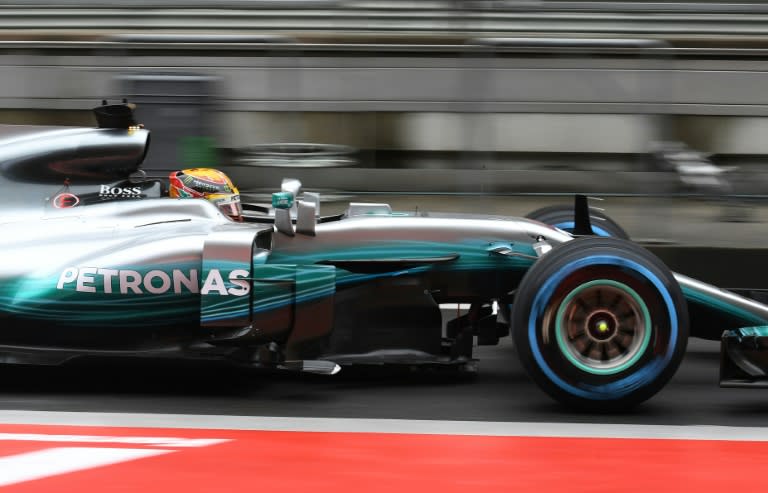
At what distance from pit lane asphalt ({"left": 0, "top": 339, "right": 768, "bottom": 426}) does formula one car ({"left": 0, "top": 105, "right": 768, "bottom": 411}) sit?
177 mm

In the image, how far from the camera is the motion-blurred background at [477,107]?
7.95 meters

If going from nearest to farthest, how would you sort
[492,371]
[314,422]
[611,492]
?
[611,492] < [314,422] < [492,371]

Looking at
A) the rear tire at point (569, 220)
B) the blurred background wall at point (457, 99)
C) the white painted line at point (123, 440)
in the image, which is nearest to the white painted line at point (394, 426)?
the white painted line at point (123, 440)

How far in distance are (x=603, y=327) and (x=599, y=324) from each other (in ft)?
0.07

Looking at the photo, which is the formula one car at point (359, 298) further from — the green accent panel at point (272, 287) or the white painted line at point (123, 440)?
the white painted line at point (123, 440)

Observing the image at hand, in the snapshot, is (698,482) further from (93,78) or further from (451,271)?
(93,78)

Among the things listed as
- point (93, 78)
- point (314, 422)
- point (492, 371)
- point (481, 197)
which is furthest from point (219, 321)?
point (93, 78)

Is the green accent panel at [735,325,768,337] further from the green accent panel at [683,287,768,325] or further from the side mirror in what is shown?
the side mirror

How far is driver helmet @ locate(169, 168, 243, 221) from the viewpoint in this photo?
556 cm

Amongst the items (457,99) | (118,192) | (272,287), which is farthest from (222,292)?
Answer: (457,99)

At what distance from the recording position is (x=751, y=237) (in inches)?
292

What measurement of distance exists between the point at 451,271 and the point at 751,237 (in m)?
3.35

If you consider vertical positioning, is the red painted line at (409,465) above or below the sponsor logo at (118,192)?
below

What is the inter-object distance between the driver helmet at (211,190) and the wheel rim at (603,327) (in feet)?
6.16
